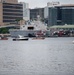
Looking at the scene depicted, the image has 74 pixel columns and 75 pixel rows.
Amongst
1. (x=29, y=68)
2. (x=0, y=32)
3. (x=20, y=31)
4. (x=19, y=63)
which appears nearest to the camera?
(x=29, y=68)

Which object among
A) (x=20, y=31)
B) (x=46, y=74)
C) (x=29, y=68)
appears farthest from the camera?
(x=20, y=31)

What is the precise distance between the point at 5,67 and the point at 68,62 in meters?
7.85

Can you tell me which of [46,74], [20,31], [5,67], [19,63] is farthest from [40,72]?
[20,31]

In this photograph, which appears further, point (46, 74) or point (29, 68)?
point (29, 68)

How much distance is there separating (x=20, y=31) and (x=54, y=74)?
12432 cm

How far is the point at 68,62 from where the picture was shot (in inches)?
2002

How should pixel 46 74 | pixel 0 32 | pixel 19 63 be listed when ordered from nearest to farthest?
pixel 46 74, pixel 19 63, pixel 0 32

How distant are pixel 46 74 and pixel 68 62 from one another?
1058cm

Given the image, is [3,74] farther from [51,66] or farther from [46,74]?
[51,66]

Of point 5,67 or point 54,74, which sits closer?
point 54,74

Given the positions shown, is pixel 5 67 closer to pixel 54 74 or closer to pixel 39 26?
pixel 54 74

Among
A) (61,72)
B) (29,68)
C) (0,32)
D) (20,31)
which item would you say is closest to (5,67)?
(29,68)

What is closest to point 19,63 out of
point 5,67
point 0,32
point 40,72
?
point 5,67

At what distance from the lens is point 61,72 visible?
41875mm
